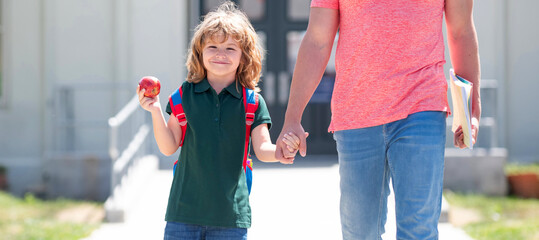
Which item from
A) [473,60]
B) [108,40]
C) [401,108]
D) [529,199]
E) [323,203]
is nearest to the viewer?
[401,108]

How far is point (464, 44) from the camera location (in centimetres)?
283

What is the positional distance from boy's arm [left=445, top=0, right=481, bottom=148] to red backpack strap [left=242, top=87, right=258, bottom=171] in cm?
83

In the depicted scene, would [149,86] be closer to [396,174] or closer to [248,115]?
[248,115]

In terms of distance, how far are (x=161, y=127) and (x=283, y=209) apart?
3905mm

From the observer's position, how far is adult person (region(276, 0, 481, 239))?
260cm

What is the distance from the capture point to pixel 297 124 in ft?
9.11

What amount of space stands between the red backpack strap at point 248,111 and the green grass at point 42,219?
11.0 ft

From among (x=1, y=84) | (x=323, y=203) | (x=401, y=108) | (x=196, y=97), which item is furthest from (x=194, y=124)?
(x=1, y=84)

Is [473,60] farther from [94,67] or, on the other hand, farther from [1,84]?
A: [1,84]

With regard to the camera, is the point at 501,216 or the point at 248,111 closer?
the point at 248,111

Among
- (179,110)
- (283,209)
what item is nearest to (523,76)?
(283,209)

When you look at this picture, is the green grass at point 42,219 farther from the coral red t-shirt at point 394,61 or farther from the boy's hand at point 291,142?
the coral red t-shirt at point 394,61

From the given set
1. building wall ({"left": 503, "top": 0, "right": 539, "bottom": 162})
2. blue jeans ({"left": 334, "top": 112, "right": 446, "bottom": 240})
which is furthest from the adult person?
building wall ({"left": 503, "top": 0, "right": 539, "bottom": 162})

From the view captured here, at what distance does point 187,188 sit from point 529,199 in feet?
20.9
